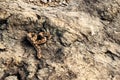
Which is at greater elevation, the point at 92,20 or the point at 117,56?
the point at 92,20

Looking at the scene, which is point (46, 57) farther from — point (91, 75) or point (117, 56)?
point (117, 56)

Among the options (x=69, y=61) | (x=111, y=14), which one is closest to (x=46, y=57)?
(x=69, y=61)

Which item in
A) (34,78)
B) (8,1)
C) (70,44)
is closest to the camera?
(34,78)

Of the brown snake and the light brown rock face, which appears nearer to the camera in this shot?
the light brown rock face
